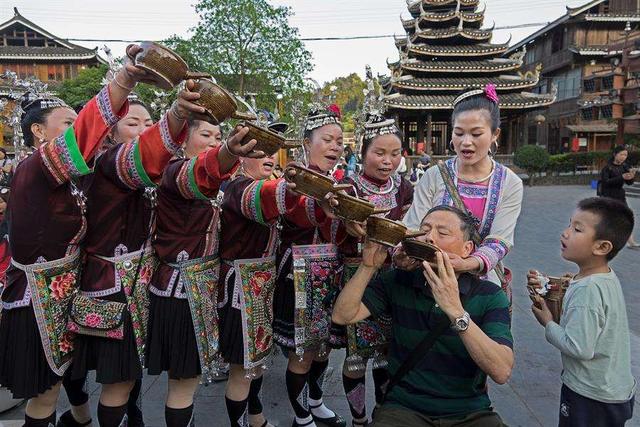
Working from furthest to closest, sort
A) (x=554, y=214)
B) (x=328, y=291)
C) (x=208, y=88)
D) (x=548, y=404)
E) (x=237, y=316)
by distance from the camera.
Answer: (x=554, y=214) < (x=548, y=404) < (x=328, y=291) < (x=237, y=316) < (x=208, y=88)

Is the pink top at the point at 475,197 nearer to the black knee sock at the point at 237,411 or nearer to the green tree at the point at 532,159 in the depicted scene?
the black knee sock at the point at 237,411

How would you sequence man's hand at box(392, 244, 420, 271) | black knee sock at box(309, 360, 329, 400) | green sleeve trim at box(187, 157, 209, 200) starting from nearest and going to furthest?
green sleeve trim at box(187, 157, 209, 200)
man's hand at box(392, 244, 420, 271)
black knee sock at box(309, 360, 329, 400)

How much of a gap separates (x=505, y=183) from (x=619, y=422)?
1178 mm

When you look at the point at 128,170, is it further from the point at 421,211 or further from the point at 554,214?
the point at 554,214

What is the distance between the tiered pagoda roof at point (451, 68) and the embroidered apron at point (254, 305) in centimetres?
2076

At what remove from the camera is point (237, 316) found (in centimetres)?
247

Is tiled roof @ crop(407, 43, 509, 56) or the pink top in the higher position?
tiled roof @ crop(407, 43, 509, 56)

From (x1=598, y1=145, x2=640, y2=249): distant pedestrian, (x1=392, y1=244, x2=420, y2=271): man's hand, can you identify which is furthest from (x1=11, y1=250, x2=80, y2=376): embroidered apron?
(x1=598, y1=145, x2=640, y2=249): distant pedestrian

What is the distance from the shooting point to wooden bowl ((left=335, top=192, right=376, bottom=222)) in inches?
70.9

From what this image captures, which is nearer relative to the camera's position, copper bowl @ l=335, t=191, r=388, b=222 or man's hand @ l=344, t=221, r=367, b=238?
copper bowl @ l=335, t=191, r=388, b=222

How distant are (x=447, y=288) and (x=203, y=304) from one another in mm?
1107

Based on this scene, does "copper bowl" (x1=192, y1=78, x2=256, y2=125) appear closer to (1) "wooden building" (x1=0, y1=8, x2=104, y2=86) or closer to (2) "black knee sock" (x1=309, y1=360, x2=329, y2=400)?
(2) "black knee sock" (x1=309, y1=360, x2=329, y2=400)

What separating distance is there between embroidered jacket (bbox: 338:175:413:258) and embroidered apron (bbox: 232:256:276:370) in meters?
0.45

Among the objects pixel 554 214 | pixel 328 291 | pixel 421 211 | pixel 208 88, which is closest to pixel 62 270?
pixel 208 88
